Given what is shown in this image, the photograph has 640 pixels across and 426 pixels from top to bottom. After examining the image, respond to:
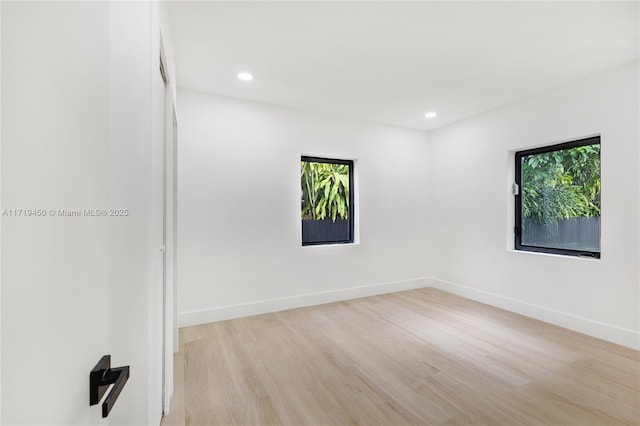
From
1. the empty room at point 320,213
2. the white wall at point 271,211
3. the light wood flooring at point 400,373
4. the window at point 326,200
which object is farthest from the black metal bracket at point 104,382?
the window at point 326,200

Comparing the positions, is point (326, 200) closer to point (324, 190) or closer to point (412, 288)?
point (324, 190)

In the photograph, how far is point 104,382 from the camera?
1.69 ft

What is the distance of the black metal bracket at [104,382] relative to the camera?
50 cm

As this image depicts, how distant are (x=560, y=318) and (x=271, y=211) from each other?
3.23 m

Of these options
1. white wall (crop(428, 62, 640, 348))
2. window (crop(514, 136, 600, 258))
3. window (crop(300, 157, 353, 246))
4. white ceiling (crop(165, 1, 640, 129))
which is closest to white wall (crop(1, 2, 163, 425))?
white ceiling (crop(165, 1, 640, 129))

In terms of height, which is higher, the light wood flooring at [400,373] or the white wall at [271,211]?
the white wall at [271,211]

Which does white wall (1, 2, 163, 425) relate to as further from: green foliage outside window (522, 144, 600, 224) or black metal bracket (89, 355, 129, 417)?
green foliage outside window (522, 144, 600, 224)

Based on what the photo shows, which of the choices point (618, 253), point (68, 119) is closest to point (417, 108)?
point (618, 253)

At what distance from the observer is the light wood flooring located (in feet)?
5.57

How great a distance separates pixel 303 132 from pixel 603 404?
11.3 feet

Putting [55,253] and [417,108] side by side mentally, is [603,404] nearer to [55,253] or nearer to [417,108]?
[55,253]

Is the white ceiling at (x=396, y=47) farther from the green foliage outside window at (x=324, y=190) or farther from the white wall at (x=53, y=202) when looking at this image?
the white wall at (x=53, y=202)

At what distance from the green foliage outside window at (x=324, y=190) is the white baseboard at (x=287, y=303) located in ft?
3.30

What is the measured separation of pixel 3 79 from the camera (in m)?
0.32
